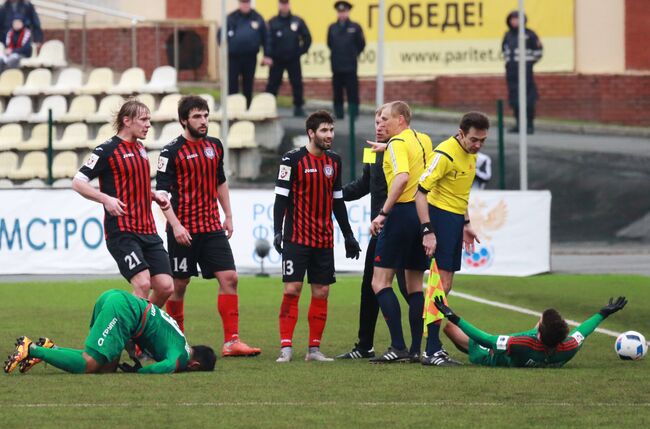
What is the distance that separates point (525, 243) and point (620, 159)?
21.7 feet

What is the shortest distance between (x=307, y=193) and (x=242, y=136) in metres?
15.6

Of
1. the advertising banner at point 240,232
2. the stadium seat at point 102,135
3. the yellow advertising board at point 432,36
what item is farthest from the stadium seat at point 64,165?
the yellow advertising board at point 432,36

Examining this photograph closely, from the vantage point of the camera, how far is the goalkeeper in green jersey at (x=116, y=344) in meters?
9.62

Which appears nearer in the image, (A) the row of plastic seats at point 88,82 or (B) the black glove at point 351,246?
(B) the black glove at point 351,246

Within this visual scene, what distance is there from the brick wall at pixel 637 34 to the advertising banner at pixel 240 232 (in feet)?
38.3

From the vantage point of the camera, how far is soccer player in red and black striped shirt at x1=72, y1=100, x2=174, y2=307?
35.9ft

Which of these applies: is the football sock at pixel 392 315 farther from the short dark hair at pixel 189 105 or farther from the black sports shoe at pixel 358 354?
the short dark hair at pixel 189 105

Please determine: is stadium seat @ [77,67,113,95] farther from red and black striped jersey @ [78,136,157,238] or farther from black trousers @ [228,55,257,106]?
red and black striped jersey @ [78,136,157,238]

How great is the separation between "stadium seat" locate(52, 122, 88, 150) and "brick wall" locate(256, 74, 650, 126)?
6.21m

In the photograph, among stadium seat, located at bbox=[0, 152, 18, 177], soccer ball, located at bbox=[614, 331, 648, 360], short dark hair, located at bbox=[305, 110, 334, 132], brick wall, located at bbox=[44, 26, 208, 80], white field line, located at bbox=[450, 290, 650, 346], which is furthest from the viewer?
brick wall, located at bbox=[44, 26, 208, 80]

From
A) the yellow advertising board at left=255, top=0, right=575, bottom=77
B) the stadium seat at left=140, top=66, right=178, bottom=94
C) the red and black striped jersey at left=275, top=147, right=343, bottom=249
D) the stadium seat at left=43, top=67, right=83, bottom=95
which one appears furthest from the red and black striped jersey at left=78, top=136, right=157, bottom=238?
the yellow advertising board at left=255, top=0, right=575, bottom=77

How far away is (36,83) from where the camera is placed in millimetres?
29453

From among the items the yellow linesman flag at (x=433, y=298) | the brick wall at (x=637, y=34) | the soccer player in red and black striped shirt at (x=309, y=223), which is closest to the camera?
the yellow linesman flag at (x=433, y=298)

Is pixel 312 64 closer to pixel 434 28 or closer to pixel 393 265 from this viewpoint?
pixel 434 28
